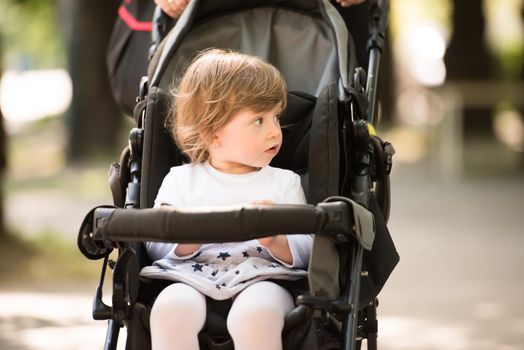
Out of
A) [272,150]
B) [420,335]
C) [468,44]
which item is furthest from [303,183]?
[468,44]

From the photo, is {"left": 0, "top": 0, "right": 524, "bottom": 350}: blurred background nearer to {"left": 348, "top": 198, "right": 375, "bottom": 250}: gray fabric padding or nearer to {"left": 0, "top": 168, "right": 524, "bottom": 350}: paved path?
{"left": 0, "top": 168, "right": 524, "bottom": 350}: paved path

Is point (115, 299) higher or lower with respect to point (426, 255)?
lower

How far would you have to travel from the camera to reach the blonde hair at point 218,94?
12.2 ft

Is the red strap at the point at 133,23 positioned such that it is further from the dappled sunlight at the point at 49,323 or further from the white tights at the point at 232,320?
the white tights at the point at 232,320

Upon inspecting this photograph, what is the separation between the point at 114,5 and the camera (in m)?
15.3

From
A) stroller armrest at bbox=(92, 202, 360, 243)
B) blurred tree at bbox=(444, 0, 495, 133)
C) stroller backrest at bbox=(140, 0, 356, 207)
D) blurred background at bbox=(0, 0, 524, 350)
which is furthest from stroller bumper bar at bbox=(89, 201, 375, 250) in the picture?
blurred tree at bbox=(444, 0, 495, 133)

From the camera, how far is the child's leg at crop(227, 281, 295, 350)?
3.39 metres

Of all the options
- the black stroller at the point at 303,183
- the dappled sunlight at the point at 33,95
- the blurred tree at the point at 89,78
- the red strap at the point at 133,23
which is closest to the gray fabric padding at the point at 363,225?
the black stroller at the point at 303,183

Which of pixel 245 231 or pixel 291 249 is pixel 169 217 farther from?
pixel 291 249

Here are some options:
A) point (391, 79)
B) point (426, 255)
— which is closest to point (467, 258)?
point (426, 255)

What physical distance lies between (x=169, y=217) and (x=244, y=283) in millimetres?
421

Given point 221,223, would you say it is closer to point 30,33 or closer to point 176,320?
point 176,320

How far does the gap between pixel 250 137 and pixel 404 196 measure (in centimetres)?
834

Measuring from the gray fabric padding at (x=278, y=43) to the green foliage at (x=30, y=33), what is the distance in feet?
18.1
